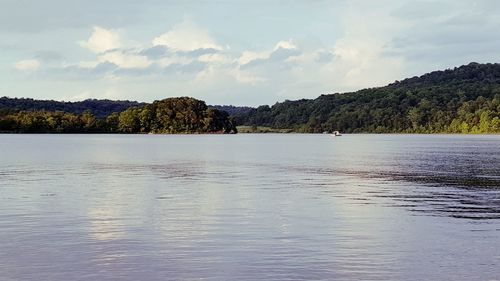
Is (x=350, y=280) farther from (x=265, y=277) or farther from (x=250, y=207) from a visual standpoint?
(x=250, y=207)

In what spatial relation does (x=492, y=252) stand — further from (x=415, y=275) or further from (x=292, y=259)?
(x=292, y=259)

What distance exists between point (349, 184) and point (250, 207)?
A: 18759 mm

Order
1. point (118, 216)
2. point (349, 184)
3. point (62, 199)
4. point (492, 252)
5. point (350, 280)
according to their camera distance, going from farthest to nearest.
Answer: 1. point (349, 184)
2. point (62, 199)
3. point (118, 216)
4. point (492, 252)
5. point (350, 280)

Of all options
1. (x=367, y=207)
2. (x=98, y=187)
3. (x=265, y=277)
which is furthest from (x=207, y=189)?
(x=265, y=277)

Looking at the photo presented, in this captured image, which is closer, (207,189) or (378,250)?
(378,250)

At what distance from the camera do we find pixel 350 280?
2044cm

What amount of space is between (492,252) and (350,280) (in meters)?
6.93

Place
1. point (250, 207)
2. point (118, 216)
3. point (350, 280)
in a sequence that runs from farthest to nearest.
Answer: point (250, 207) → point (118, 216) → point (350, 280)

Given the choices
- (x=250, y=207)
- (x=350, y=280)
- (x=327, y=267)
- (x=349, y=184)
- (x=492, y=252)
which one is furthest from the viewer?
(x=349, y=184)

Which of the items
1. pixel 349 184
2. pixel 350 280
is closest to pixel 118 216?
pixel 350 280

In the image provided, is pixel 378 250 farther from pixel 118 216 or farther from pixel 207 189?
pixel 207 189

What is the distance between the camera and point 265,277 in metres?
20.8

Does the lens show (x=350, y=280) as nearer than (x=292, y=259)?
Yes

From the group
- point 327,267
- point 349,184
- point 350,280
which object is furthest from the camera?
point 349,184
